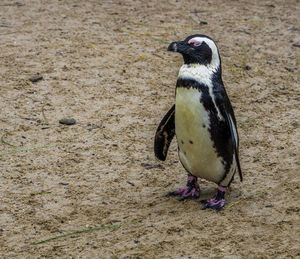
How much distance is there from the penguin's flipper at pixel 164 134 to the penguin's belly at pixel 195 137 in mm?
239

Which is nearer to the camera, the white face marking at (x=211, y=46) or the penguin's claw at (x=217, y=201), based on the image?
the white face marking at (x=211, y=46)

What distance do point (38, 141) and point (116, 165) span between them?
751mm

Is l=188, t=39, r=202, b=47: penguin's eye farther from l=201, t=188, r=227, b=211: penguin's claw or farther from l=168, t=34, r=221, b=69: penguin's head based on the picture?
l=201, t=188, r=227, b=211: penguin's claw

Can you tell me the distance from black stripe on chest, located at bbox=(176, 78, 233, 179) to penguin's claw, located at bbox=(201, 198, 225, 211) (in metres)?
0.23

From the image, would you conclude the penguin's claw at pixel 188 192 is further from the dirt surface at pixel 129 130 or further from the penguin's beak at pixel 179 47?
the penguin's beak at pixel 179 47

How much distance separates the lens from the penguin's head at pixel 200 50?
10.5ft

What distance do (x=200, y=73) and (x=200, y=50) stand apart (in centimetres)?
15

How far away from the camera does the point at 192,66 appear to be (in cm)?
322

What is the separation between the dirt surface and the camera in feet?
10.3

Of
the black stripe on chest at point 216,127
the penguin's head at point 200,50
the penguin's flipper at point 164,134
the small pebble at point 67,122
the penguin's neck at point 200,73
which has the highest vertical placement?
the penguin's head at point 200,50

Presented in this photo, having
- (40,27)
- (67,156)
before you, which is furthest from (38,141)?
(40,27)

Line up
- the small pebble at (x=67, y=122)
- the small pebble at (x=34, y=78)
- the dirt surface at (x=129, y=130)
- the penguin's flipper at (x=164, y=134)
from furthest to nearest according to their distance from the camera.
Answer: the small pebble at (x=34, y=78) → the small pebble at (x=67, y=122) → the penguin's flipper at (x=164, y=134) → the dirt surface at (x=129, y=130)

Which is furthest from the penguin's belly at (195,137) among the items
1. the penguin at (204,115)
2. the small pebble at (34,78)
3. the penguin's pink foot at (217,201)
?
the small pebble at (34,78)

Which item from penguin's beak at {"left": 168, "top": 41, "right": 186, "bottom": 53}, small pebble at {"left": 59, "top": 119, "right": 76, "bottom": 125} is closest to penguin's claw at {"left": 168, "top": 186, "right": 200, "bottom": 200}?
penguin's beak at {"left": 168, "top": 41, "right": 186, "bottom": 53}
